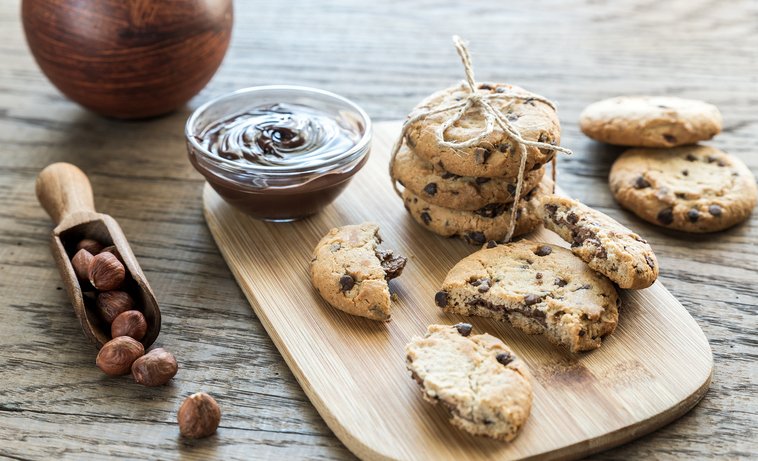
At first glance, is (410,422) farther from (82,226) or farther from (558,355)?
(82,226)

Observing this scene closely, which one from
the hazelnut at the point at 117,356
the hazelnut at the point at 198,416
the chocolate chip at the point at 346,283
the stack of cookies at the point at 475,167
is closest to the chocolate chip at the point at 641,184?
the stack of cookies at the point at 475,167

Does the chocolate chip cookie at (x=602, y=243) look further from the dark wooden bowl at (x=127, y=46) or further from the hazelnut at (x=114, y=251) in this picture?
the dark wooden bowl at (x=127, y=46)

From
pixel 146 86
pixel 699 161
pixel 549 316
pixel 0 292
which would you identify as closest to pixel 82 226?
pixel 0 292

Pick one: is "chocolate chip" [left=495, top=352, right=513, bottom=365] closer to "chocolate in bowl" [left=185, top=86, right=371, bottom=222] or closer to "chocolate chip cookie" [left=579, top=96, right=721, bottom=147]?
"chocolate in bowl" [left=185, top=86, right=371, bottom=222]

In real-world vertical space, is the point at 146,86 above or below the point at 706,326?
above

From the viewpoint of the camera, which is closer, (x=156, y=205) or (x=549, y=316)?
(x=549, y=316)

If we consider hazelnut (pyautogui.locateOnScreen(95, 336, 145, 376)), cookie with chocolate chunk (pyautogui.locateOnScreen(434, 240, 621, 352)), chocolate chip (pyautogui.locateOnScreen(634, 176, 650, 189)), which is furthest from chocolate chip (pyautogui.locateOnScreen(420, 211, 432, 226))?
hazelnut (pyautogui.locateOnScreen(95, 336, 145, 376))

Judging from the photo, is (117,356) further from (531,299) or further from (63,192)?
(531,299)
